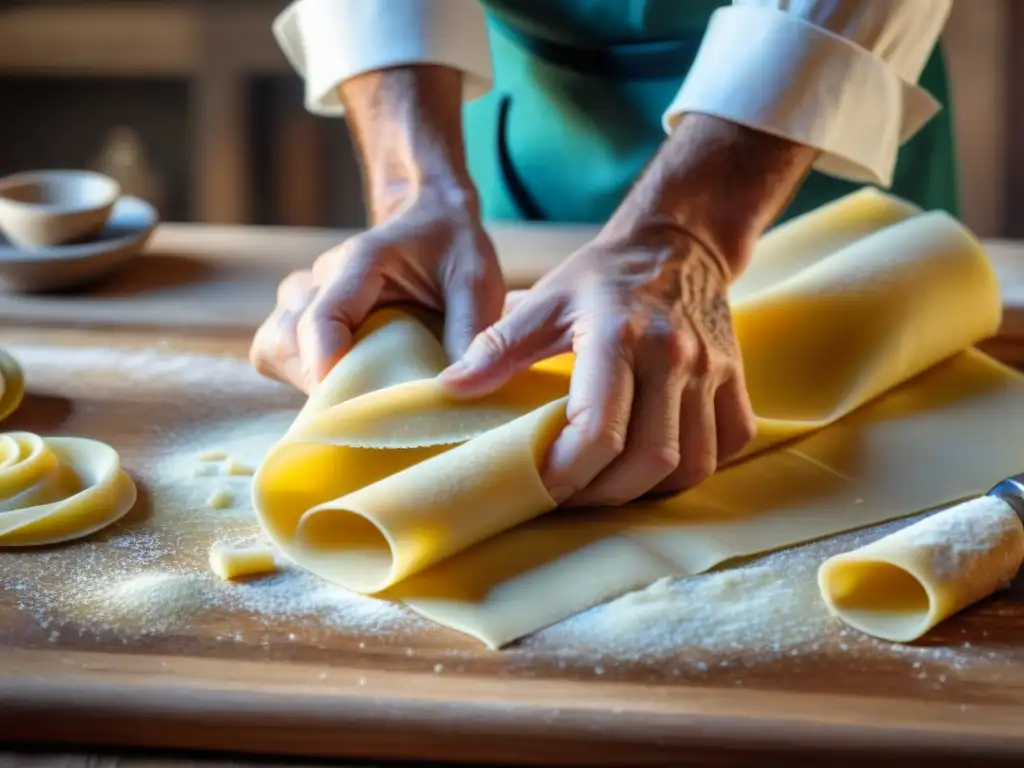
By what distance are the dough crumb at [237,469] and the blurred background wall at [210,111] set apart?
211 centimetres

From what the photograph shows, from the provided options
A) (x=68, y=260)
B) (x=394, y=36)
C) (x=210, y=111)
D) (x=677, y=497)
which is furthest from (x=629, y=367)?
(x=210, y=111)

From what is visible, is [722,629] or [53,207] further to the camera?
[53,207]

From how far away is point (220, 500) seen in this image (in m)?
1.09

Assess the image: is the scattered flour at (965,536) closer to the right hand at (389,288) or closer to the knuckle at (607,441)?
the knuckle at (607,441)

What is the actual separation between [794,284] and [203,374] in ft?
2.22

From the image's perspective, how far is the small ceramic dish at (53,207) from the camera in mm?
1576

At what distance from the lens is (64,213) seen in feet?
5.15

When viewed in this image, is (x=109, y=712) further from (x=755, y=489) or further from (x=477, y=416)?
(x=755, y=489)

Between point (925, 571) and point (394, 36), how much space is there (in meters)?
0.91

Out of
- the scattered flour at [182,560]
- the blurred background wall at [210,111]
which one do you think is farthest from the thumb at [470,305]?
the blurred background wall at [210,111]

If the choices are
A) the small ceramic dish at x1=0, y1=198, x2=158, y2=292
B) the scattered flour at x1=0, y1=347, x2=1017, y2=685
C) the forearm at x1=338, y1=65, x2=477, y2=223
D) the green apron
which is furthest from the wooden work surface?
the green apron

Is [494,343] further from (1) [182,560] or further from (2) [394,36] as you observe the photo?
(2) [394,36]

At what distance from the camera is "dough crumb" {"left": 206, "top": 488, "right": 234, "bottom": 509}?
108 centimetres

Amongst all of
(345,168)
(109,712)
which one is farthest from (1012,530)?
(345,168)
